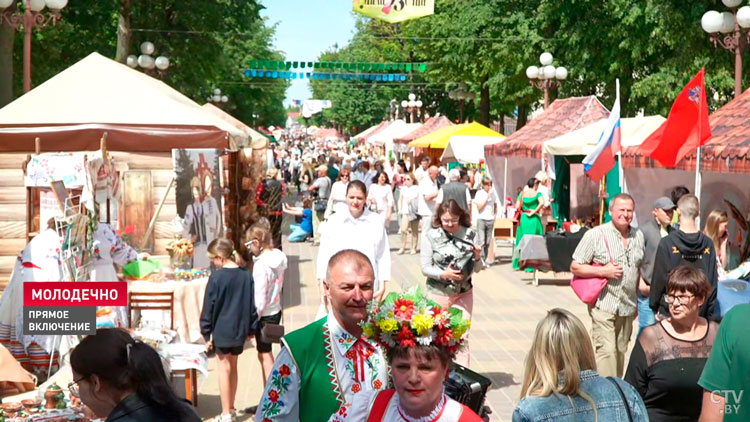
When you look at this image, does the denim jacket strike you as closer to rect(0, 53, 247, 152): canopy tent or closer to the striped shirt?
the striped shirt

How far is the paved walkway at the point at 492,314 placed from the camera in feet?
32.2

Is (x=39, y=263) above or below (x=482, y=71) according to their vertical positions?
below

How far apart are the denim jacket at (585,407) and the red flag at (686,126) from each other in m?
8.13

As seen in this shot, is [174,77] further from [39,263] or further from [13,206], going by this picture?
[39,263]

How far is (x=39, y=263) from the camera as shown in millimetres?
9742

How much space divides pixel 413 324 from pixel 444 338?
0.12 meters

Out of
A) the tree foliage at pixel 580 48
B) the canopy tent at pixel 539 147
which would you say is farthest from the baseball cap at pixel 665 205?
the tree foliage at pixel 580 48

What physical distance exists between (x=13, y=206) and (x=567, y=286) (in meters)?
9.31

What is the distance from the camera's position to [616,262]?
839cm

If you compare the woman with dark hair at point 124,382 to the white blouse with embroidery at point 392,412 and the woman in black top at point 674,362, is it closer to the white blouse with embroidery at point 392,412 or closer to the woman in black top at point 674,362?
the white blouse with embroidery at point 392,412

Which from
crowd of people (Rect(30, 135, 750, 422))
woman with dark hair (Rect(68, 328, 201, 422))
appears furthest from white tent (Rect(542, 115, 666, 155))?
woman with dark hair (Rect(68, 328, 201, 422))

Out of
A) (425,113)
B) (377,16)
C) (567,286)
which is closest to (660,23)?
(377,16)

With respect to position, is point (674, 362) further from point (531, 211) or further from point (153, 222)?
point (531, 211)

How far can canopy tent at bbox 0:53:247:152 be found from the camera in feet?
36.0
